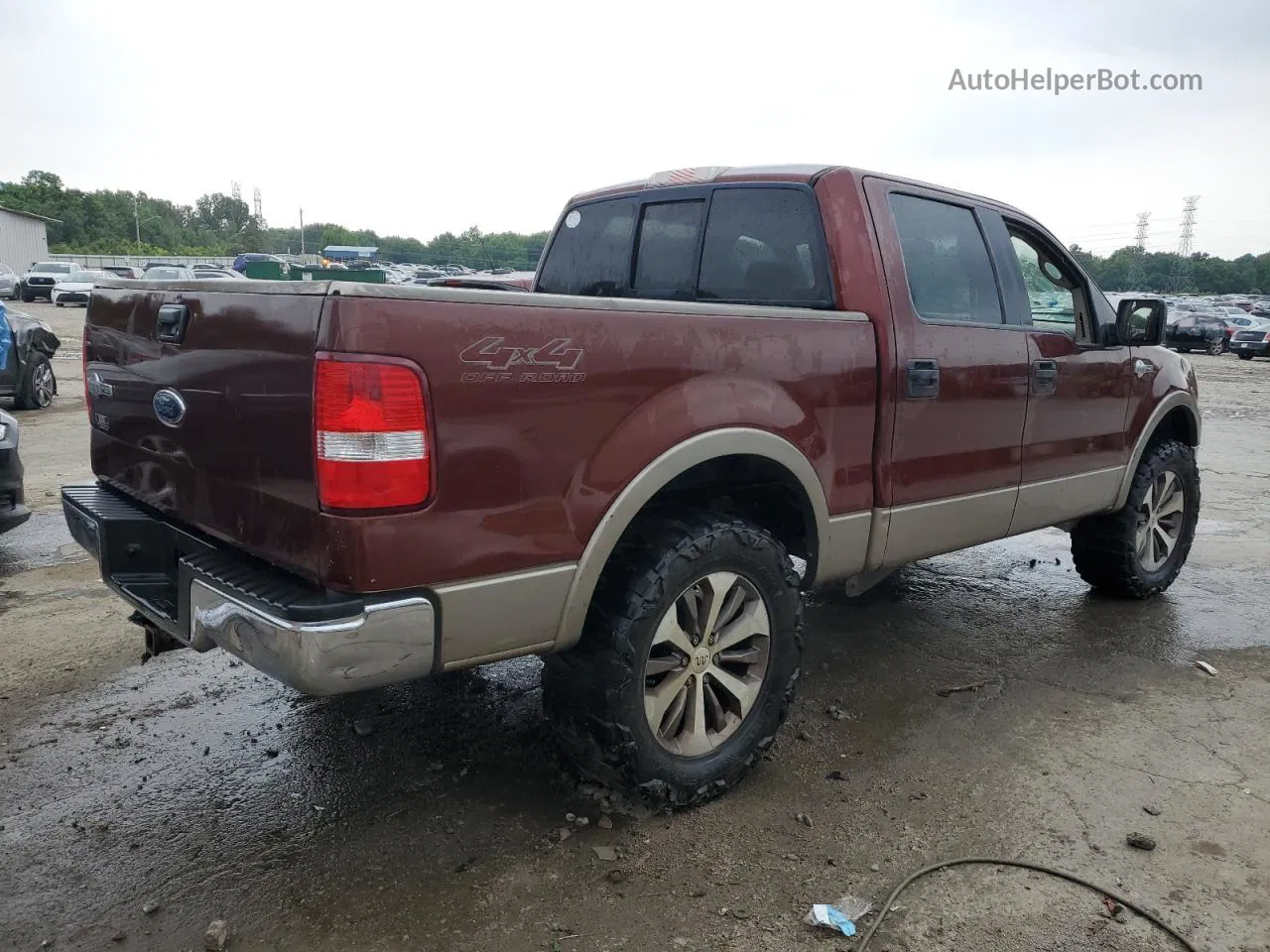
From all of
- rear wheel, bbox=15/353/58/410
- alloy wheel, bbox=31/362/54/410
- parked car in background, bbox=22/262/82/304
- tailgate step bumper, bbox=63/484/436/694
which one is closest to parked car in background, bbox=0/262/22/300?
parked car in background, bbox=22/262/82/304

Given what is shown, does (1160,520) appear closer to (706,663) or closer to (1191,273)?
(706,663)

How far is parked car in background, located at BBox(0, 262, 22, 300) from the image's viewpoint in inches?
1274

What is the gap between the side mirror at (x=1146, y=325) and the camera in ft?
14.6

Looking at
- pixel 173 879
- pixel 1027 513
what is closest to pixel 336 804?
pixel 173 879

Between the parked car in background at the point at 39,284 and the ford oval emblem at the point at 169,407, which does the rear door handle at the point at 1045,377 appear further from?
the parked car in background at the point at 39,284

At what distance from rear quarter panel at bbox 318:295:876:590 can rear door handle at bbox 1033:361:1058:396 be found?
1.50m

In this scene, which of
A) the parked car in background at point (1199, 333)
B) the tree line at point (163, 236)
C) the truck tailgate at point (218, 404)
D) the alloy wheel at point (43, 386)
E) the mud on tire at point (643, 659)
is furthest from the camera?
the tree line at point (163, 236)

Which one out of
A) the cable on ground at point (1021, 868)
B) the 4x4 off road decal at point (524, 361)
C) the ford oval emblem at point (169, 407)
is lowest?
the cable on ground at point (1021, 868)

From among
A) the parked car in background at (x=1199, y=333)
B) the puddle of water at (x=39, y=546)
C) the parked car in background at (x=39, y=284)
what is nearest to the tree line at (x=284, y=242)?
the parked car in background at (x=39, y=284)

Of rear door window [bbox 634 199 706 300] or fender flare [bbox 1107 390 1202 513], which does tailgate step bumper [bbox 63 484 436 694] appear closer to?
rear door window [bbox 634 199 706 300]

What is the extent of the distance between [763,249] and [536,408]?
1.57 metres

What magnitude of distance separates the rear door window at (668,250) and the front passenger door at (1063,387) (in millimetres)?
1340

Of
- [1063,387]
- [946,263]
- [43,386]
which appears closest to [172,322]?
[946,263]

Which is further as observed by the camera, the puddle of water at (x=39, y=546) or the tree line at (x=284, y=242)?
the tree line at (x=284, y=242)
